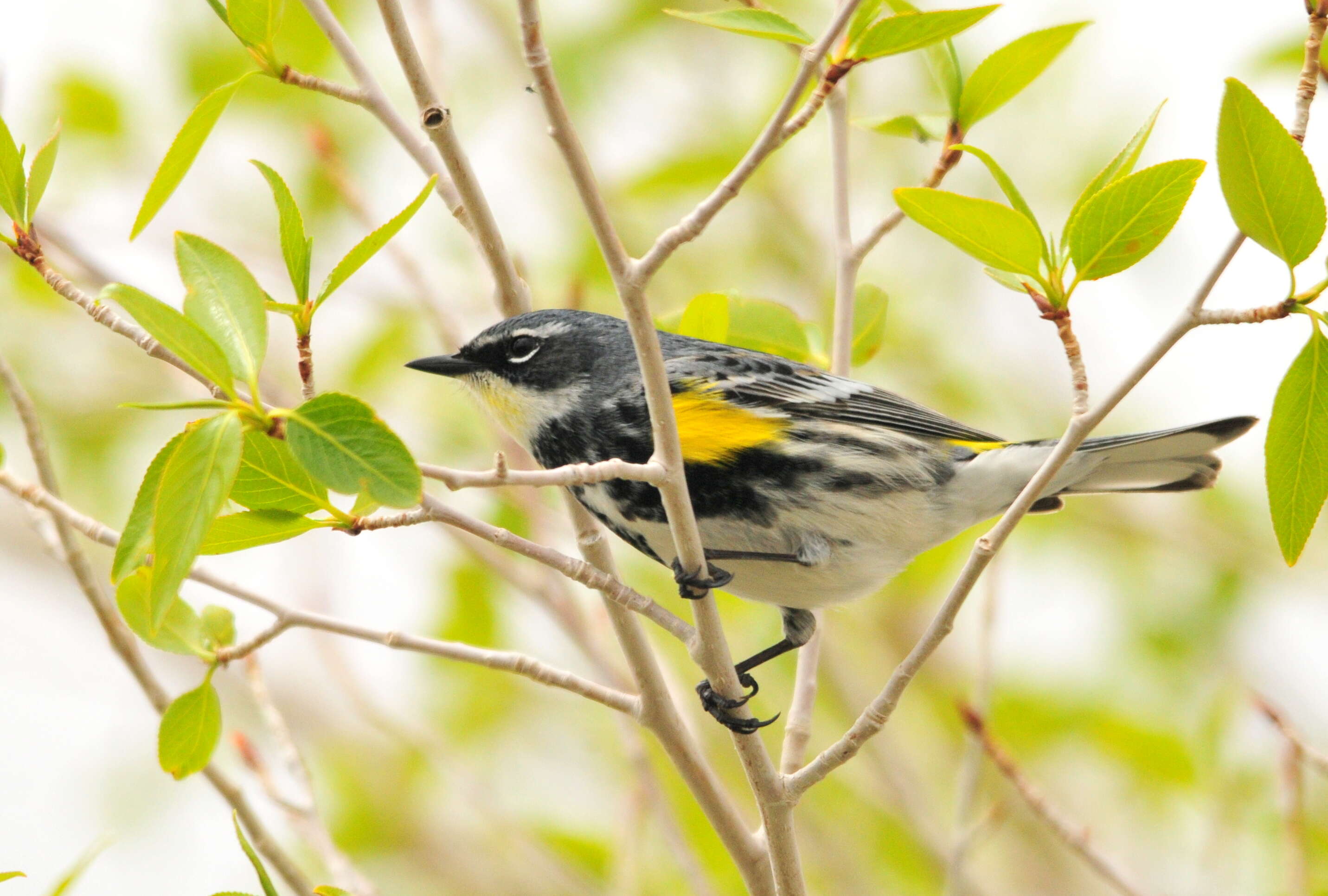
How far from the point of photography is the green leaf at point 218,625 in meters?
2.10

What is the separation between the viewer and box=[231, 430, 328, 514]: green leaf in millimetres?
1737

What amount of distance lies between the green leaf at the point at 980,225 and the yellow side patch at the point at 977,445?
4.74 ft

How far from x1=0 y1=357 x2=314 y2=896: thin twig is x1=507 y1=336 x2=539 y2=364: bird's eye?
108cm

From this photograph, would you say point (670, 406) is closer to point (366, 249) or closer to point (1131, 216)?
point (366, 249)

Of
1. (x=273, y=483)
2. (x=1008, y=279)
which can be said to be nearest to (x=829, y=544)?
(x=1008, y=279)

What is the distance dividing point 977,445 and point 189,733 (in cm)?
206

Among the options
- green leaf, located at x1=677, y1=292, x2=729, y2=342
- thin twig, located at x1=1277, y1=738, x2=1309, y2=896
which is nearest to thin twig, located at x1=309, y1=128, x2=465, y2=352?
green leaf, located at x1=677, y1=292, x2=729, y2=342

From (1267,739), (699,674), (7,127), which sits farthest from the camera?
(699,674)

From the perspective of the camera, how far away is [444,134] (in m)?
1.93

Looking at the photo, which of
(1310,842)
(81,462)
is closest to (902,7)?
(1310,842)

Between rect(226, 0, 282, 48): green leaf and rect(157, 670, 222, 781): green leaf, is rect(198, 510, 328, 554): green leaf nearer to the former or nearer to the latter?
rect(157, 670, 222, 781): green leaf

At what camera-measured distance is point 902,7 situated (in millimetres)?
2268

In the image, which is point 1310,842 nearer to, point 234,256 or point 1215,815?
point 1215,815

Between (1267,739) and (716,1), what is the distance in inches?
128
